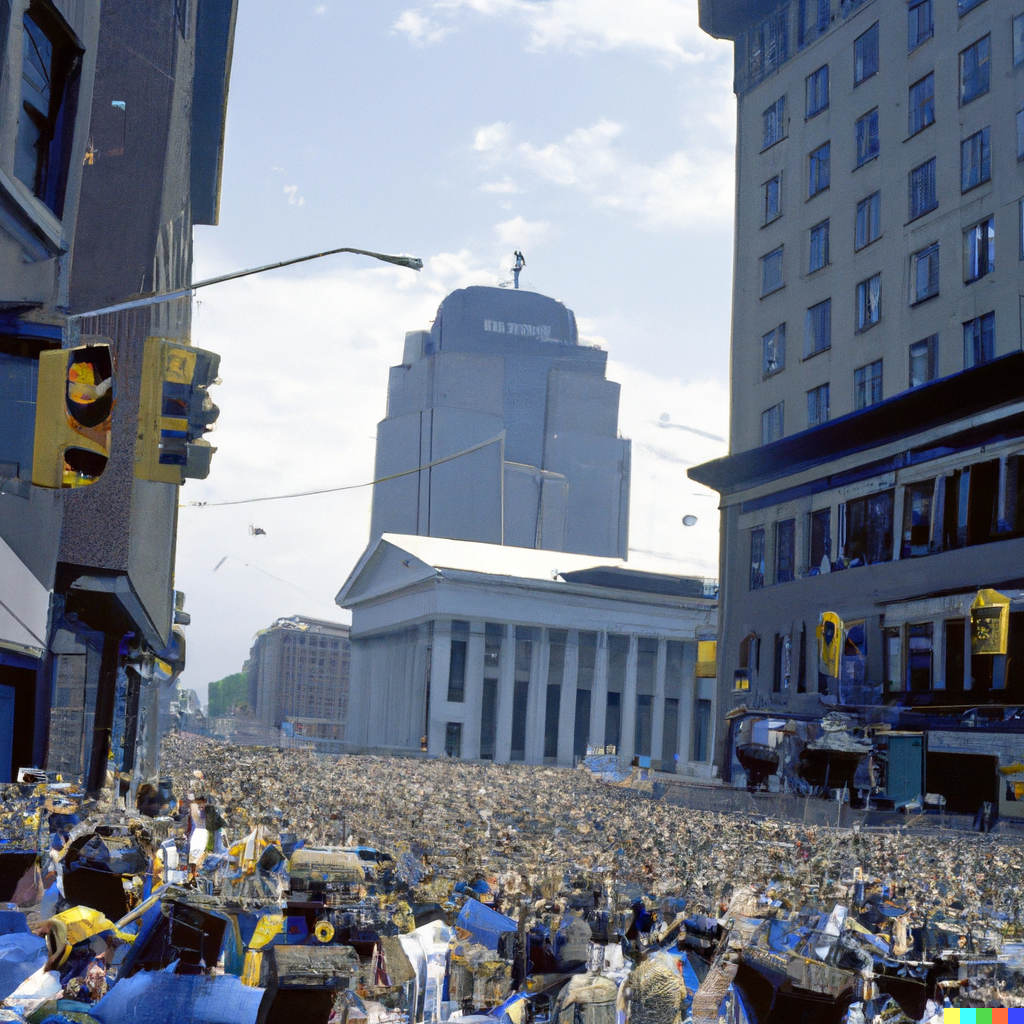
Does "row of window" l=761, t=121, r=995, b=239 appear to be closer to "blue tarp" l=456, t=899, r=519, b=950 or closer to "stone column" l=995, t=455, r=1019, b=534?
"stone column" l=995, t=455, r=1019, b=534

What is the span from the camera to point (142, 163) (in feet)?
82.0

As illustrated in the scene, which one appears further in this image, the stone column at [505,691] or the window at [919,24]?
the stone column at [505,691]

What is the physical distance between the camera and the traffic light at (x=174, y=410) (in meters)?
22.8

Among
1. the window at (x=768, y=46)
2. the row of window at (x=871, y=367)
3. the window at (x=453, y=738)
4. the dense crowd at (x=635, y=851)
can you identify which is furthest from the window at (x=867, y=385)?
the window at (x=453, y=738)

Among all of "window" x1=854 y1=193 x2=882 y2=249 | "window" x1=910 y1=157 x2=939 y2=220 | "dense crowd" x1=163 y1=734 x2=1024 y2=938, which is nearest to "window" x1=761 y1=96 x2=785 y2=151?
"window" x1=854 y1=193 x2=882 y2=249

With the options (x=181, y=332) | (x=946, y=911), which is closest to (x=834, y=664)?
(x=181, y=332)

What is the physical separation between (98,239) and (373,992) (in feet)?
66.9

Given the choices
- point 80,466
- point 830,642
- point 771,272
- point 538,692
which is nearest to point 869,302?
point 771,272

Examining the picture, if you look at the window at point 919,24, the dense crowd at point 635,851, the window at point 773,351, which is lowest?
the dense crowd at point 635,851

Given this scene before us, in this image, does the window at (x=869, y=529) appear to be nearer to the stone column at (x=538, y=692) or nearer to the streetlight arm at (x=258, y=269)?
the streetlight arm at (x=258, y=269)

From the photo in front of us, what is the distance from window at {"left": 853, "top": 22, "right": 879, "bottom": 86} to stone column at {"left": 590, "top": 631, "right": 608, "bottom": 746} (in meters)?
56.1

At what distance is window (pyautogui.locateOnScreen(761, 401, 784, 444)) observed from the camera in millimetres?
44938

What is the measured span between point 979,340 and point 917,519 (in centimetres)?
525

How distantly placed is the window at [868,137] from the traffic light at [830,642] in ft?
49.1
